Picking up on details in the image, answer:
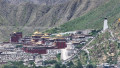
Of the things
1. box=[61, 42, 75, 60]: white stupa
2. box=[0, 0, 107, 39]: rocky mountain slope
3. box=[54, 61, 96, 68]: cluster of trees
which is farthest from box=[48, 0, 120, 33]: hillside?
box=[54, 61, 96, 68]: cluster of trees

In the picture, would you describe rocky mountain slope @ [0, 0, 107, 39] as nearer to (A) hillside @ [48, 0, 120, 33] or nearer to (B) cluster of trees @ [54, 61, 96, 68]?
(A) hillside @ [48, 0, 120, 33]

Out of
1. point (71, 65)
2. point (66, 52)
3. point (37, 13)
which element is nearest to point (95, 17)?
point (66, 52)

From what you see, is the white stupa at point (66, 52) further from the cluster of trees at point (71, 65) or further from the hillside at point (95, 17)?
the hillside at point (95, 17)

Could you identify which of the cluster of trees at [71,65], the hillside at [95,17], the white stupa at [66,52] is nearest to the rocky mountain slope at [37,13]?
the hillside at [95,17]

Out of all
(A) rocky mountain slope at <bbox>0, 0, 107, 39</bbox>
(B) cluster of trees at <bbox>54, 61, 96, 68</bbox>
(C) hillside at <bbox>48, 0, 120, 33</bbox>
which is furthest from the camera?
(A) rocky mountain slope at <bbox>0, 0, 107, 39</bbox>

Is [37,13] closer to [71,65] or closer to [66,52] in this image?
[66,52]

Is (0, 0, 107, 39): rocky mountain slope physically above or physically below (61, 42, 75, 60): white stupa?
above
